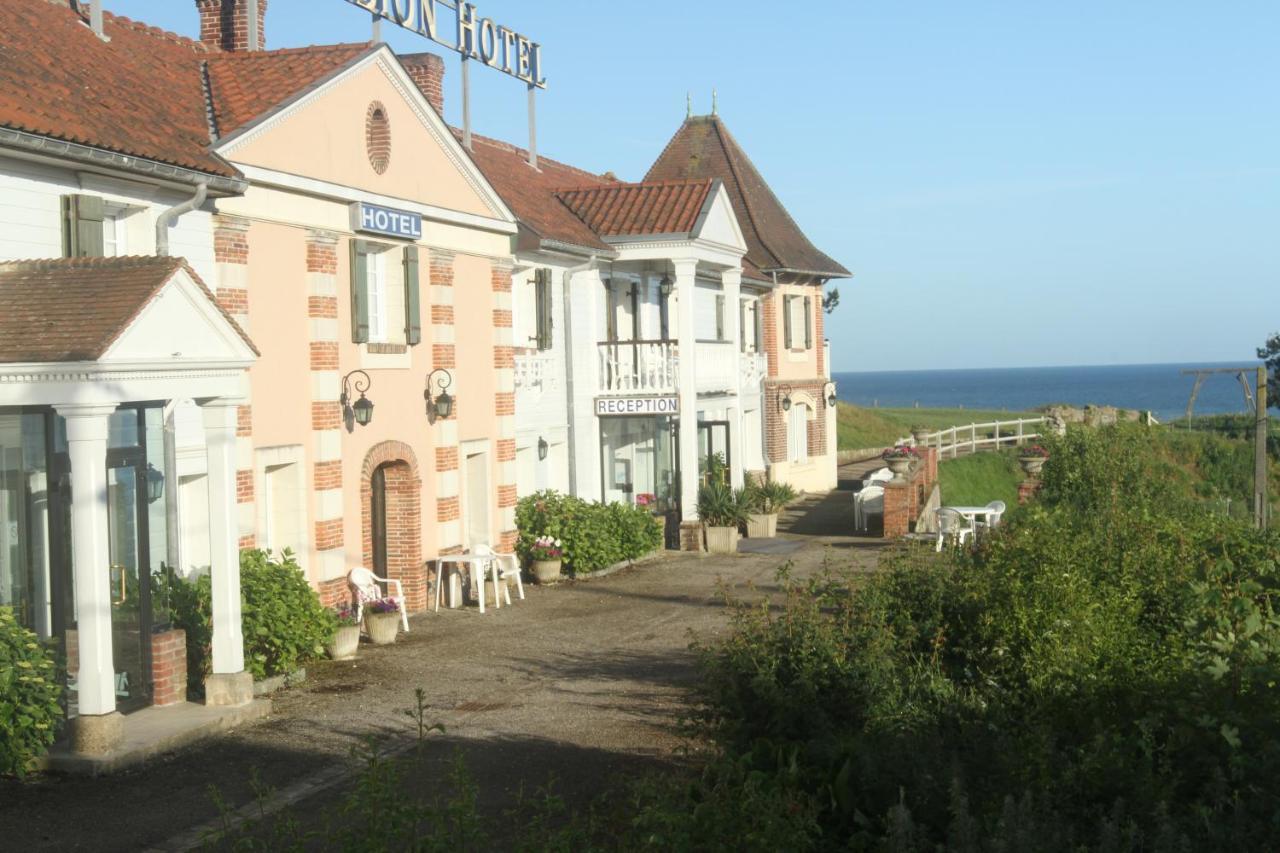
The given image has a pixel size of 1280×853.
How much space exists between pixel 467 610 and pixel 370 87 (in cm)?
673

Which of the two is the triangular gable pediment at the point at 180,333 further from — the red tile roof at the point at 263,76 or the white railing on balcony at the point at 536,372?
the white railing on balcony at the point at 536,372

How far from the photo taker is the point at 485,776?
10.8 metres

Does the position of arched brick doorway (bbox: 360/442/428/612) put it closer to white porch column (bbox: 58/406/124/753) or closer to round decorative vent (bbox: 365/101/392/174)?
round decorative vent (bbox: 365/101/392/174)

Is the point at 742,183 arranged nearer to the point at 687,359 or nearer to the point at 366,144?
the point at 687,359

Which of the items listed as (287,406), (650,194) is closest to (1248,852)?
(287,406)

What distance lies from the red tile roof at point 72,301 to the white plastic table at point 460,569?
8045 millimetres

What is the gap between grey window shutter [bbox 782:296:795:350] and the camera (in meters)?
37.6

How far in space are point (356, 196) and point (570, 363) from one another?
26.5 feet

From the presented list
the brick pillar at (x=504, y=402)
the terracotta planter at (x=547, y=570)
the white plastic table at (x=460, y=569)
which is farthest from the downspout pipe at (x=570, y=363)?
the white plastic table at (x=460, y=569)

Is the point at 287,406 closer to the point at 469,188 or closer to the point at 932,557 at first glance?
the point at 469,188

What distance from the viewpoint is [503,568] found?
68.4 feet

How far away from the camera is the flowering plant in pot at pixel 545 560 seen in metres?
22.2

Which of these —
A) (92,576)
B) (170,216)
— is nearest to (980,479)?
(170,216)

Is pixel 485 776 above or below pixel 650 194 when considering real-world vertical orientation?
below
